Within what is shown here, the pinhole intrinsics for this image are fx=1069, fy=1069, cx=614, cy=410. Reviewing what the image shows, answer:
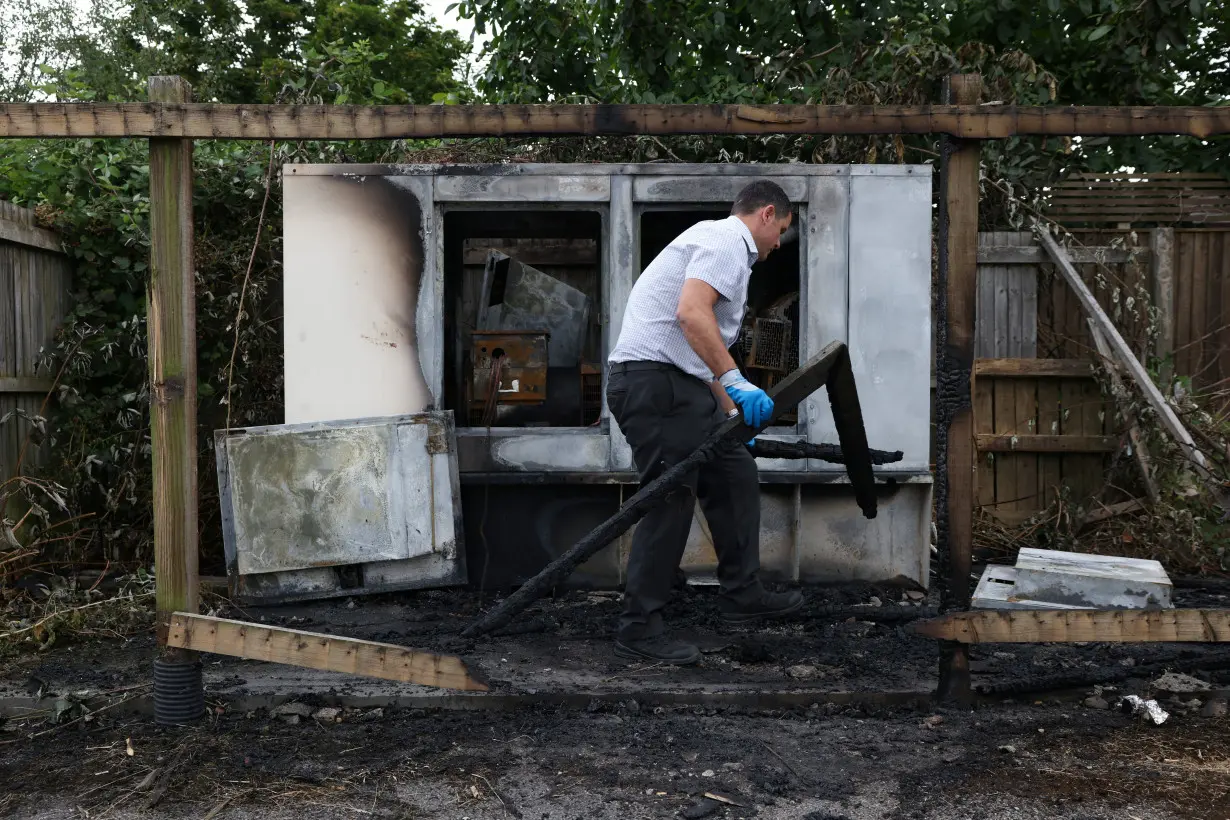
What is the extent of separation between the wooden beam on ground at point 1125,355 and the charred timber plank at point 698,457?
3.06m

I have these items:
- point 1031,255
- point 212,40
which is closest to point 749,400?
point 1031,255

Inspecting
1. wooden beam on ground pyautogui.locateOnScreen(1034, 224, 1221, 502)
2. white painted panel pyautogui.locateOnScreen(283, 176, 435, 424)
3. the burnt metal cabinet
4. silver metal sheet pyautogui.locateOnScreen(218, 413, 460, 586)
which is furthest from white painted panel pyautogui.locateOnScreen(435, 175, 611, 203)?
wooden beam on ground pyautogui.locateOnScreen(1034, 224, 1221, 502)

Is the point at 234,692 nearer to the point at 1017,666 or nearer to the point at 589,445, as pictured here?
the point at 589,445

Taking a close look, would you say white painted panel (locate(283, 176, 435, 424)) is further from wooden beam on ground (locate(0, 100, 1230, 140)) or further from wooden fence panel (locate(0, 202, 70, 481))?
wooden beam on ground (locate(0, 100, 1230, 140))

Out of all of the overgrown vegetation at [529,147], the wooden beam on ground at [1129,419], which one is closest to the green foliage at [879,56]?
the overgrown vegetation at [529,147]

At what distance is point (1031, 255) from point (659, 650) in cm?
411

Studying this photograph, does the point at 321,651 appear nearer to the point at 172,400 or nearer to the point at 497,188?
the point at 172,400

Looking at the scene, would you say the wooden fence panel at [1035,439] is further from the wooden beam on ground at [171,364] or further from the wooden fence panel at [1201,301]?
the wooden beam on ground at [171,364]

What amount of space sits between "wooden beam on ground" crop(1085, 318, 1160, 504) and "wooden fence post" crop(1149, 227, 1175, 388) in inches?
15.8

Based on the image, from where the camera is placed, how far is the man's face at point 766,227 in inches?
162

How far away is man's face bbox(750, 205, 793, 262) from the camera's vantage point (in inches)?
162

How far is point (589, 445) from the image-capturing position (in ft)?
18.1

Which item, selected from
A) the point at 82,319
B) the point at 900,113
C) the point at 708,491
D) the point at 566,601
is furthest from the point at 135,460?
the point at 900,113

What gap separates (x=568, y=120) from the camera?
11.4ft
